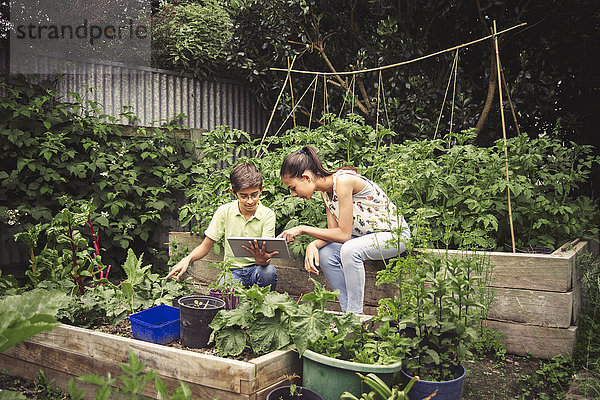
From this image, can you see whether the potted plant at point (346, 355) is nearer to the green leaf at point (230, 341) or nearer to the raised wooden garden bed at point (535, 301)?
the green leaf at point (230, 341)

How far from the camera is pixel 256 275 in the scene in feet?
10.0

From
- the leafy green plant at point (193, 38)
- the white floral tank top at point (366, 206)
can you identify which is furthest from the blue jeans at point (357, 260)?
the leafy green plant at point (193, 38)

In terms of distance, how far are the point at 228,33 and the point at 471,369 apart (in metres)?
6.05

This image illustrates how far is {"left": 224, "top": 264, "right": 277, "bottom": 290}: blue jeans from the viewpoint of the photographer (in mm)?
3061

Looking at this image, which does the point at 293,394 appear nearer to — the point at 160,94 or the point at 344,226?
the point at 344,226

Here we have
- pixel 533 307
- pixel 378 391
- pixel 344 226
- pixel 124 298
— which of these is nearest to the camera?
pixel 378 391

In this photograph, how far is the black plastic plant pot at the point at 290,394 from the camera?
1.82 metres

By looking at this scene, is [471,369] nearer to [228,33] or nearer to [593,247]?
[593,247]

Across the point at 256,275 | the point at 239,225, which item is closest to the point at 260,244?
the point at 256,275

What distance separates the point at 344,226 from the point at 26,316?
205 cm

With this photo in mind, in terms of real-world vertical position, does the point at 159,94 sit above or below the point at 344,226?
above

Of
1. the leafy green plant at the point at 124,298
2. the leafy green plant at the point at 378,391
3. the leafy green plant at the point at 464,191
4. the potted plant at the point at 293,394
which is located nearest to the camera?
the leafy green plant at the point at 378,391

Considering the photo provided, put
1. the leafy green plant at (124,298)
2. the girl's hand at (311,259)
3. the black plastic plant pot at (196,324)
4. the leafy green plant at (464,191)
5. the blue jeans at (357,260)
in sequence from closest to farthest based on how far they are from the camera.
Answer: the black plastic plant pot at (196,324), the leafy green plant at (124,298), the blue jeans at (357,260), the girl's hand at (311,259), the leafy green plant at (464,191)

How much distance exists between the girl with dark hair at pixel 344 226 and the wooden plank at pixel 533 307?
0.68m
